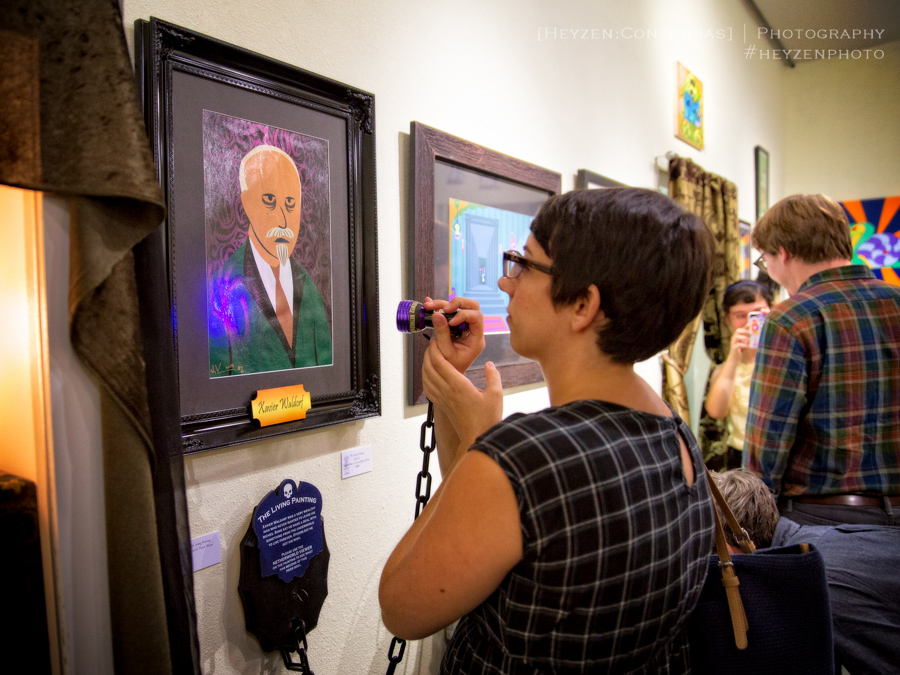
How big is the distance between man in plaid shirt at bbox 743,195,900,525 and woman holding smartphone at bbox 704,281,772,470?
0.99 metres

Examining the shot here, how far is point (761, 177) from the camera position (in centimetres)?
427

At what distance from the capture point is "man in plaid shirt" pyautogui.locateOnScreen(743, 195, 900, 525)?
4.61 feet

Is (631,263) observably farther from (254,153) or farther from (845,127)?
(845,127)

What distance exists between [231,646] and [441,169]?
1216 millimetres

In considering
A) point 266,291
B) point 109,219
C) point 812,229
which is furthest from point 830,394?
point 109,219

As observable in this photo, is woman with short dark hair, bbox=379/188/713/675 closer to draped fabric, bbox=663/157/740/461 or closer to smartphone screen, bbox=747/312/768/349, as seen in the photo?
smartphone screen, bbox=747/312/768/349

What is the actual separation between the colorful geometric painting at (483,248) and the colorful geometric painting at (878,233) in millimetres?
4076

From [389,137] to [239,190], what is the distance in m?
0.47

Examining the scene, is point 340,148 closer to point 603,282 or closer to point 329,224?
point 329,224

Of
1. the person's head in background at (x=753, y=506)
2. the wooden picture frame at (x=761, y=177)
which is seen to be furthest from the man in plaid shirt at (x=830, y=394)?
the wooden picture frame at (x=761, y=177)

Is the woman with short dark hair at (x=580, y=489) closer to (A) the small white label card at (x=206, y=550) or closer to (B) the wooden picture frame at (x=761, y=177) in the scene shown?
(A) the small white label card at (x=206, y=550)

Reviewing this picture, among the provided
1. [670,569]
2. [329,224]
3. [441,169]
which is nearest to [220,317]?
[329,224]

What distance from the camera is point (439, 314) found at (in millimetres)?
992

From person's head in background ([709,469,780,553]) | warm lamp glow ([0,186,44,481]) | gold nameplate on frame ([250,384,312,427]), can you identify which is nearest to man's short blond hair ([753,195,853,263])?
person's head in background ([709,469,780,553])
